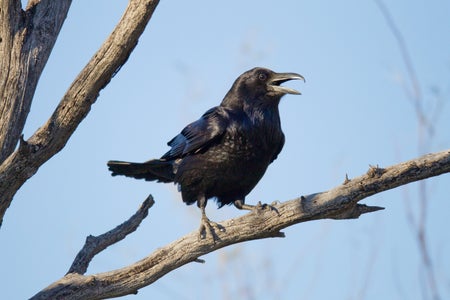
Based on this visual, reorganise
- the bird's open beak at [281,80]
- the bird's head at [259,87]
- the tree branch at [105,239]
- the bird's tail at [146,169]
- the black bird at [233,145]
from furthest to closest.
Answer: the bird's tail at [146,169] → the bird's head at [259,87] → the bird's open beak at [281,80] → the black bird at [233,145] → the tree branch at [105,239]

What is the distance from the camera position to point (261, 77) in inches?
271

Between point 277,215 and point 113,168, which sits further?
point 113,168

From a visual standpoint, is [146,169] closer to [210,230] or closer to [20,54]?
[210,230]

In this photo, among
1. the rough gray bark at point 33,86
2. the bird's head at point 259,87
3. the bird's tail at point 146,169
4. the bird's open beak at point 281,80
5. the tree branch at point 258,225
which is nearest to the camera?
the tree branch at point 258,225

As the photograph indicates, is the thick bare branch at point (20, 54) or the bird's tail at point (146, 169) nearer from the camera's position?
the thick bare branch at point (20, 54)

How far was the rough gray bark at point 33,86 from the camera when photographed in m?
4.49

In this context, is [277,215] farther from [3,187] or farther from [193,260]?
[3,187]

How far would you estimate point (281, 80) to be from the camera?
6.83 metres

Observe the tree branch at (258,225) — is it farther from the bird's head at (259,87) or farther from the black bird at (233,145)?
the bird's head at (259,87)

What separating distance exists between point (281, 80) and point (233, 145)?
2.95 feet

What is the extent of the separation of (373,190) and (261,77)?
104 inches

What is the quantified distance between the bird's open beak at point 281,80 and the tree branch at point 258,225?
1956 mm

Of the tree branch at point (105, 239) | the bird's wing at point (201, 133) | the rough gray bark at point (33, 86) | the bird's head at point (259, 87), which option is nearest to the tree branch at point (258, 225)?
the tree branch at point (105, 239)

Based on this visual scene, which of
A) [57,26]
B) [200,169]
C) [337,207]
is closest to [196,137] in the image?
[200,169]
